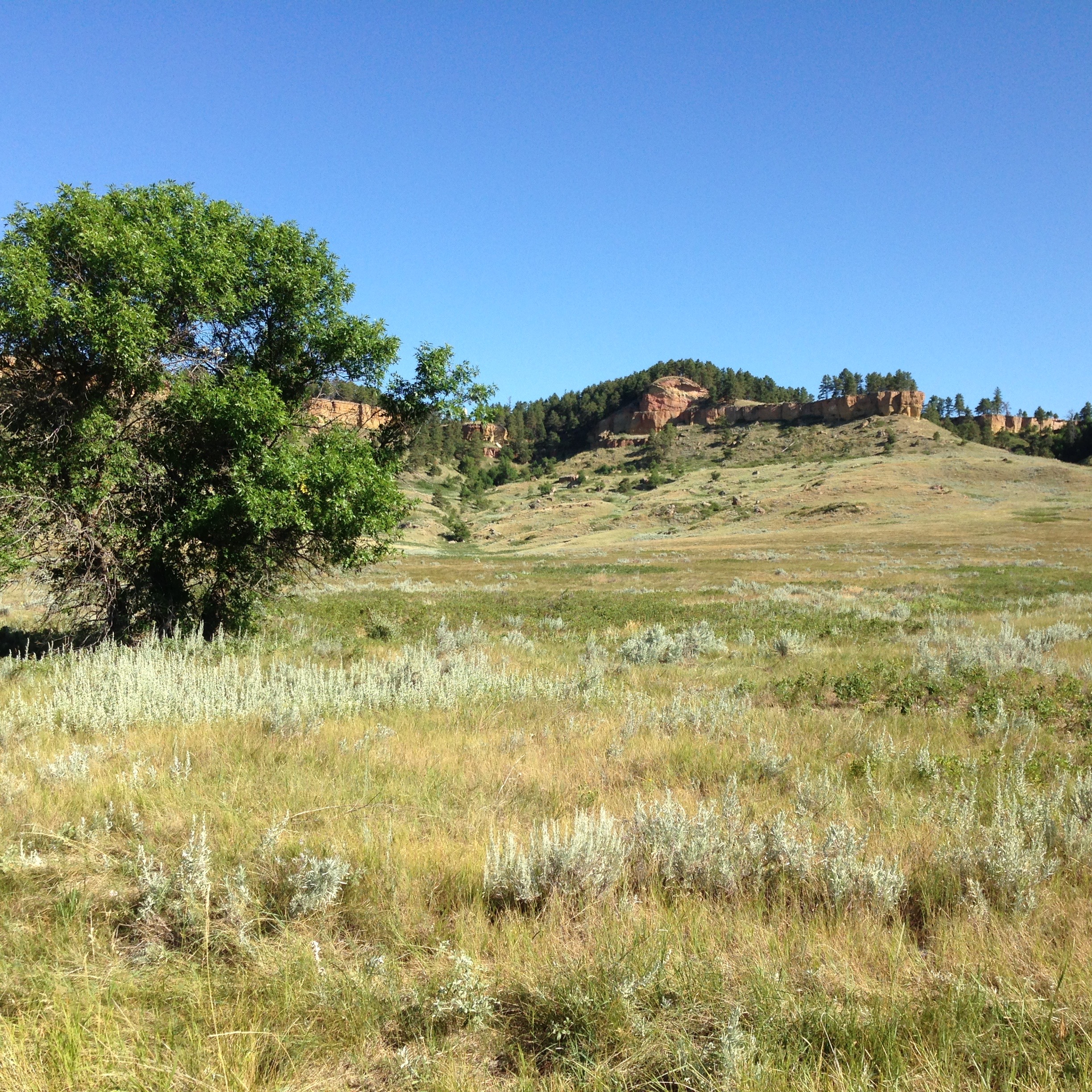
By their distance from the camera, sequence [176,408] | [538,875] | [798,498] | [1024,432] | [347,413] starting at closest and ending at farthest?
1. [538,875]
2. [176,408]
3. [347,413]
4. [798,498]
5. [1024,432]

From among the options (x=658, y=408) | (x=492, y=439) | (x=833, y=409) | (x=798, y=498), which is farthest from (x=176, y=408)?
(x=492, y=439)

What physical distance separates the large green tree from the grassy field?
1953 mm

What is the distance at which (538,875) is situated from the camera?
3283mm

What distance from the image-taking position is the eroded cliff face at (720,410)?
493 feet

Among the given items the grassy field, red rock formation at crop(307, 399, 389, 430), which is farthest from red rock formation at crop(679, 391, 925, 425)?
the grassy field

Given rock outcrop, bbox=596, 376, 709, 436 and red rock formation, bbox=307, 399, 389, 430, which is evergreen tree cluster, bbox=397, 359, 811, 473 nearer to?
rock outcrop, bbox=596, 376, 709, 436

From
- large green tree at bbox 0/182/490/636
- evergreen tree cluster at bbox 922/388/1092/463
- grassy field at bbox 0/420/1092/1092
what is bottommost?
grassy field at bbox 0/420/1092/1092

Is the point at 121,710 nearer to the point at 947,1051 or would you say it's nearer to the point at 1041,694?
the point at 947,1051

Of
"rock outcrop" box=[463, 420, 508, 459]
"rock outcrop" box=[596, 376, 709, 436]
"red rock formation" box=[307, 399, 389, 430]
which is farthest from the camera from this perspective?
"rock outcrop" box=[596, 376, 709, 436]

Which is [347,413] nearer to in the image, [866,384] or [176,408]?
[176,408]

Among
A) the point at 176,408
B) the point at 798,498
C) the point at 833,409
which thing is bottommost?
the point at 176,408

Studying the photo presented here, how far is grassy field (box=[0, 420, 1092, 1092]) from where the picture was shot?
2.30 m

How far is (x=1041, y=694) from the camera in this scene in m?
7.76

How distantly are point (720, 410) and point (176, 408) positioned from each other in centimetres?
17403
